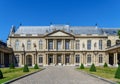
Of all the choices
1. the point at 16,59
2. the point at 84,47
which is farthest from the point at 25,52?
the point at 84,47

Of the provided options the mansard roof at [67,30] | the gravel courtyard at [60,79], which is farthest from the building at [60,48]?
the gravel courtyard at [60,79]

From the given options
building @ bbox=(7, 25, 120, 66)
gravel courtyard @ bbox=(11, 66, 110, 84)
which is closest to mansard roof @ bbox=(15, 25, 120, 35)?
building @ bbox=(7, 25, 120, 66)

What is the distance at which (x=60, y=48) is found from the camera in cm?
6066

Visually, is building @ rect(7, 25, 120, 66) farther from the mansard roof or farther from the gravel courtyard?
the gravel courtyard

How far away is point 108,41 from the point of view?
62.4 m

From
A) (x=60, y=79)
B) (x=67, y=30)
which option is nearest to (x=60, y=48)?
(x=67, y=30)

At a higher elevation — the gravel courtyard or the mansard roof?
the mansard roof

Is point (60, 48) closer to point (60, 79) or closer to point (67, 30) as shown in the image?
point (67, 30)

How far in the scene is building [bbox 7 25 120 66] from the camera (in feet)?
196

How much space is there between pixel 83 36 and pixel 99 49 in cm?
544

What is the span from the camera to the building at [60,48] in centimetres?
5988

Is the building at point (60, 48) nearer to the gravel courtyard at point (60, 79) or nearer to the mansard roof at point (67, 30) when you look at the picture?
the mansard roof at point (67, 30)

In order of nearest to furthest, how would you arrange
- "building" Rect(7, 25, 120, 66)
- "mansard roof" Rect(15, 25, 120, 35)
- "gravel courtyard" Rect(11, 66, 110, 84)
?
1. "gravel courtyard" Rect(11, 66, 110, 84)
2. "building" Rect(7, 25, 120, 66)
3. "mansard roof" Rect(15, 25, 120, 35)

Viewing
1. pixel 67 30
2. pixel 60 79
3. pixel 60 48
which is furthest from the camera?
pixel 67 30
